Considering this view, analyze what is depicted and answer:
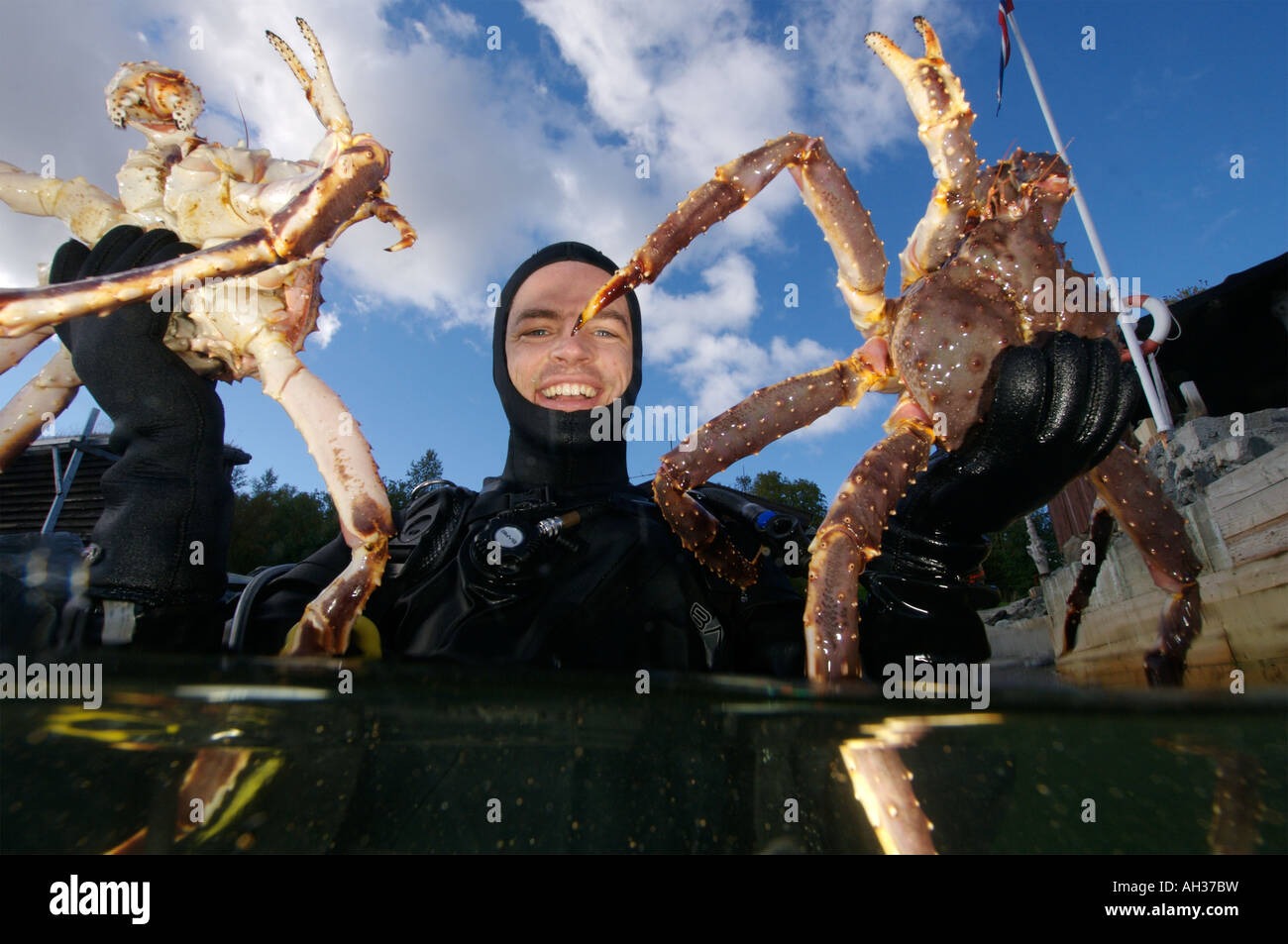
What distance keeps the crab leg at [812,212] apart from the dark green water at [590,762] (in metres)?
1.44

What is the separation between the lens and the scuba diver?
6.27 ft

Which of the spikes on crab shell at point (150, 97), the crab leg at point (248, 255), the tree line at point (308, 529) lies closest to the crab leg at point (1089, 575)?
the crab leg at point (248, 255)

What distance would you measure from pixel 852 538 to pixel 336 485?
1635 mm

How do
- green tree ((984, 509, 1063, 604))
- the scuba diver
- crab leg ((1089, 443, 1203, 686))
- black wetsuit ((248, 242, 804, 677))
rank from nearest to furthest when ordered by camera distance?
the scuba diver < crab leg ((1089, 443, 1203, 686)) < black wetsuit ((248, 242, 804, 677)) < green tree ((984, 509, 1063, 604))

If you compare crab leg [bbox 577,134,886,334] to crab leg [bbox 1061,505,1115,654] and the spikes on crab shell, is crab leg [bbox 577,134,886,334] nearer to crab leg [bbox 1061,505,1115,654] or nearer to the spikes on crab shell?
crab leg [bbox 1061,505,1115,654]

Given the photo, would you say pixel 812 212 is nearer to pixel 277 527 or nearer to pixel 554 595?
pixel 554 595

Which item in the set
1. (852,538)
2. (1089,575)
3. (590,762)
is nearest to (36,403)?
(590,762)

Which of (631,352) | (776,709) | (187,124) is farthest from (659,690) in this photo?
(187,124)

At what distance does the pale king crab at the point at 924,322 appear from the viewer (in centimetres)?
198

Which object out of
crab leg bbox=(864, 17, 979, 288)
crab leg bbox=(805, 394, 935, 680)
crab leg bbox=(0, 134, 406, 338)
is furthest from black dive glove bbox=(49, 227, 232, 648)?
crab leg bbox=(864, 17, 979, 288)

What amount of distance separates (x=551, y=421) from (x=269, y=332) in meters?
1.31

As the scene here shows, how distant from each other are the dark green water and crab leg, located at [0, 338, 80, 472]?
1.18 m

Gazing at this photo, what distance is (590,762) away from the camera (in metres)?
1.80

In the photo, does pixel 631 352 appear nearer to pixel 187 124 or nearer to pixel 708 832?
pixel 187 124
